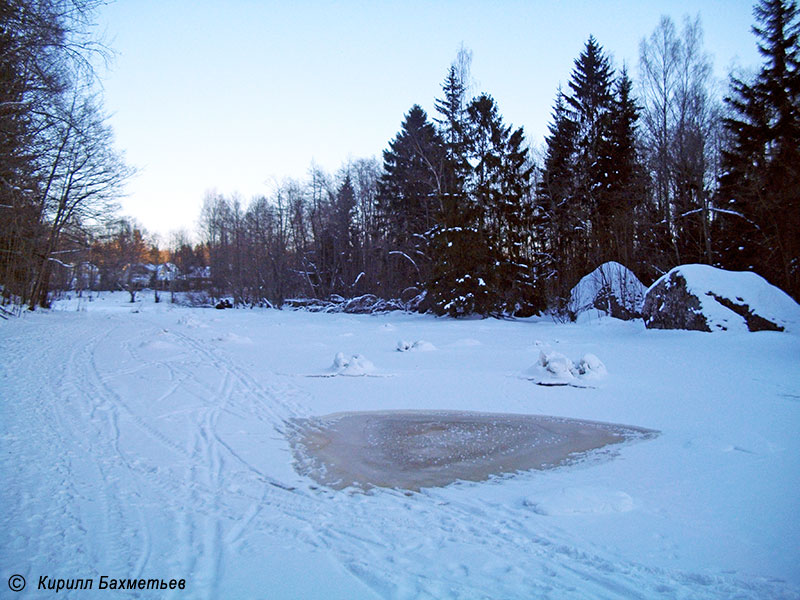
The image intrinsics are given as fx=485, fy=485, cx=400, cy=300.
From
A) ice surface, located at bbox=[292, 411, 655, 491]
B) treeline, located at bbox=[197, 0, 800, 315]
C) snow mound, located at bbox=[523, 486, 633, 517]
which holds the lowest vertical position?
ice surface, located at bbox=[292, 411, 655, 491]

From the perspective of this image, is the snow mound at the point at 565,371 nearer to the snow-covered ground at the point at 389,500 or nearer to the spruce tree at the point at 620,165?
the snow-covered ground at the point at 389,500

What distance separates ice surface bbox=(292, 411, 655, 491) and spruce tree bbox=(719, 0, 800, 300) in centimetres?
1606

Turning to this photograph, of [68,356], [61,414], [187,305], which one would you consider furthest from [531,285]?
[187,305]

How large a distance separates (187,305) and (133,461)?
44.0 metres

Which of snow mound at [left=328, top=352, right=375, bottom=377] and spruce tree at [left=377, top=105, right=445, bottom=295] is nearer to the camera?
snow mound at [left=328, top=352, right=375, bottom=377]

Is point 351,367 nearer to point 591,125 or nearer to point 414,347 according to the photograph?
point 414,347

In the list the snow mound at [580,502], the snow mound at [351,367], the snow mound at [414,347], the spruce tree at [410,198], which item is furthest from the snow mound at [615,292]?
the snow mound at [580,502]

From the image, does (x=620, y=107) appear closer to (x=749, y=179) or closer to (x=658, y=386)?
(x=749, y=179)

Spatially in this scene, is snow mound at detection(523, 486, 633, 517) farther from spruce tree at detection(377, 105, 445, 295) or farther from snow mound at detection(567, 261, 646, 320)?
spruce tree at detection(377, 105, 445, 295)

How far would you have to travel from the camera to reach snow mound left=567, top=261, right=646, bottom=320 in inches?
694

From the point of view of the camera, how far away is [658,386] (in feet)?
25.4

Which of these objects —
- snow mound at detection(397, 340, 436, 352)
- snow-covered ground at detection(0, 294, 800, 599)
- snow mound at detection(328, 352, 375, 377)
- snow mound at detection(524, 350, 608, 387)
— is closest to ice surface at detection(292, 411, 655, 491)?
snow-covered ground at detection(0, 294, 800, 599)

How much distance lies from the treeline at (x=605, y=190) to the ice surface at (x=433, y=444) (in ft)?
48.2

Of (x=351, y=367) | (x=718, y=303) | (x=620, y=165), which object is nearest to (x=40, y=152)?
(x=351, y=367)
